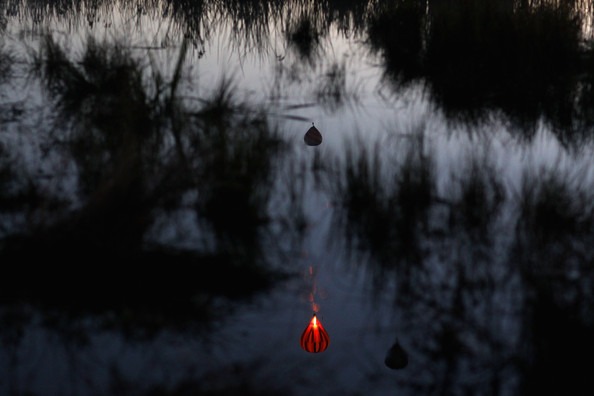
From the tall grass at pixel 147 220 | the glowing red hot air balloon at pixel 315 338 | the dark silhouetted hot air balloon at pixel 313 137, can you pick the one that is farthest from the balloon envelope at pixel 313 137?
the glowing red hot air balloon at pixel 315 338

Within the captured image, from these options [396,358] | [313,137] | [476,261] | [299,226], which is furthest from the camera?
[313,137]

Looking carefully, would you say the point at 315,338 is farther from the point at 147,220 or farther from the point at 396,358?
the point at 147,220

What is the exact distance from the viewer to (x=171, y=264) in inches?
90.4

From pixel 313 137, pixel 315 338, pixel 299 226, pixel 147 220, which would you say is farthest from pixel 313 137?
pixel 315 338

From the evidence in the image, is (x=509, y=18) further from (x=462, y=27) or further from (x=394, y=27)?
(x=394, y=27)

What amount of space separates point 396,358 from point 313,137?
184 cm

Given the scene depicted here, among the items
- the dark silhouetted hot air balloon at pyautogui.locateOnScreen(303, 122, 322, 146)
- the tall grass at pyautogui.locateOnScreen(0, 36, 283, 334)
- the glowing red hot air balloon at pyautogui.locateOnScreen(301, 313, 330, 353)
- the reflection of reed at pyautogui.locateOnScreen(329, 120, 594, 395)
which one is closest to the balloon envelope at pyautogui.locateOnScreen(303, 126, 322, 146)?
the dark silhouetted hot air balloon at pyautogui.locateOnScreen(303, 122, 322, 146)

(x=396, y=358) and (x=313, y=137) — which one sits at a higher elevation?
(x=313, y=137)

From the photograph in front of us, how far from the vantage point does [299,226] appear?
2.62 m

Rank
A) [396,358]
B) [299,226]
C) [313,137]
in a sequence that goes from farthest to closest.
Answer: [313,137] < [299,226] < [396,358]

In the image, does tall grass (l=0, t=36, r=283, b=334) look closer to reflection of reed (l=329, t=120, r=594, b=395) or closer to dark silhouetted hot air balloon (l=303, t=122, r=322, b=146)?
dark silhouetted hot air balloon (l=303, t=122, r=322, b=146)

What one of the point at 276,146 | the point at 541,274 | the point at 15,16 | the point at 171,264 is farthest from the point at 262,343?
the point at 15,16

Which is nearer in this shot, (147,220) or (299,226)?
(147,220)

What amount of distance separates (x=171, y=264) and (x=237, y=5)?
5999mm
